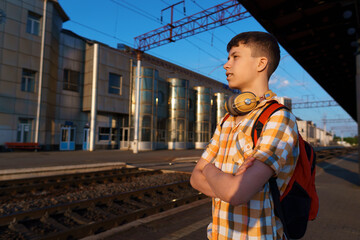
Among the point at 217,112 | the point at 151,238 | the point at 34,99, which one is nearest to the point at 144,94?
the point at 34,99

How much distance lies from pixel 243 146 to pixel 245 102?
0.22 meters

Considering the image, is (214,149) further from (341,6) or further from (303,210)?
(341,6)

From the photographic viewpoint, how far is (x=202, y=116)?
117 ft

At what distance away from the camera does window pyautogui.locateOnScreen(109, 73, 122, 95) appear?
88.0ft

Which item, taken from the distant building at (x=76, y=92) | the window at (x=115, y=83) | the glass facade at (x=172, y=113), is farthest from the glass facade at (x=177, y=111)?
the window at (x=115, y=83)

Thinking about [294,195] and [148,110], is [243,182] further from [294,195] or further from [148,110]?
[148,110]

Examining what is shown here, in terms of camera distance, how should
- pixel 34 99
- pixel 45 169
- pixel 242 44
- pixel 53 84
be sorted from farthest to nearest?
pixel 53 84, pixel 34 99, pixel 45 169, pixel 242 44

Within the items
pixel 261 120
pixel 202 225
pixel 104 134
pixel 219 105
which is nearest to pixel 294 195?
pixel 261 120

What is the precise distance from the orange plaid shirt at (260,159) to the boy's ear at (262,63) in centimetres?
20

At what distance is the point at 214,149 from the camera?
143 cm

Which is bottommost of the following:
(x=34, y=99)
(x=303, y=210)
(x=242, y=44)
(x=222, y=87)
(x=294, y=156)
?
(x=303, y=210)

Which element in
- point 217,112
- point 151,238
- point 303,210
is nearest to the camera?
point 303,210

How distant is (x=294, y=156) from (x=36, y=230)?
4.56 meters

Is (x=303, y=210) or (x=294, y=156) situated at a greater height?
(x=294, y=156)
